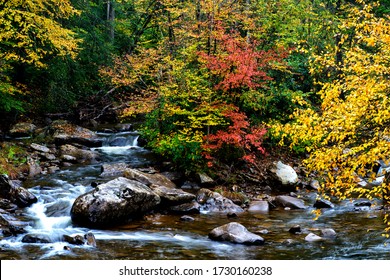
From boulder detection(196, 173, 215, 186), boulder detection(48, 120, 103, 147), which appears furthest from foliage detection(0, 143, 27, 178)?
boulder detection(196, 173, 215, 186)

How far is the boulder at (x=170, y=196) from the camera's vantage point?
38.3ft

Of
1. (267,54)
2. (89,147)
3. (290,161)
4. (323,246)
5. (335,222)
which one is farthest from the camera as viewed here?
(89,147)

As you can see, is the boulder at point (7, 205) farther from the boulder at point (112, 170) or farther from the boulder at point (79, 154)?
the boulder at point (79, 154)

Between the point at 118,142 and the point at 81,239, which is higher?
the point at 118,142

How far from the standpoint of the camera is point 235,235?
905cm

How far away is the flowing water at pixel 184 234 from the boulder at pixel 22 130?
583cm

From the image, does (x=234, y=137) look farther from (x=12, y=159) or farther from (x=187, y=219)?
(x=12, y=159)

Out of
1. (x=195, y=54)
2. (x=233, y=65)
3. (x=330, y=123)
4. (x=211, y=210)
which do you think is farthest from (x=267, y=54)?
(x=330, y=123)

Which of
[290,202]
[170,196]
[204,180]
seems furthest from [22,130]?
[290,202]

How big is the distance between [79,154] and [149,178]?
479cm

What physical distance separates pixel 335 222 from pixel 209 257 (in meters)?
4.44

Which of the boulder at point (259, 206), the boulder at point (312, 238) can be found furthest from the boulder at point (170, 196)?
the boulder at point (312, 238)

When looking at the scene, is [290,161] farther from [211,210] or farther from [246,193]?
[211,210]

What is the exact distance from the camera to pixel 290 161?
1625cm
